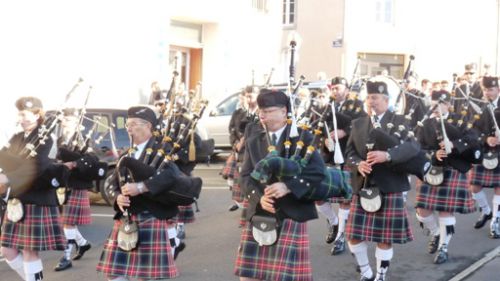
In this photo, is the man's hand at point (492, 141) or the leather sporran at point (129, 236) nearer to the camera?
the leather sporran at point (129, 236)

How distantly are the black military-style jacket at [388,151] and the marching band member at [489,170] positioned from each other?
2644mm

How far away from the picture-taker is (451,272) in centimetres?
679

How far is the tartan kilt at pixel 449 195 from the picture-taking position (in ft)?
23.5

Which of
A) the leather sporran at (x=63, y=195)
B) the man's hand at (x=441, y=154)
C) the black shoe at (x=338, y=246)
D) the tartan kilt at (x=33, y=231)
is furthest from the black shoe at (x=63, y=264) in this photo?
the man's hand at (x=441, y=154)

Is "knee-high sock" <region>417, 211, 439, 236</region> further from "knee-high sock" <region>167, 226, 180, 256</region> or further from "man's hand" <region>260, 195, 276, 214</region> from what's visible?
"man's hand" <region>260, 195, 276, 214</region>

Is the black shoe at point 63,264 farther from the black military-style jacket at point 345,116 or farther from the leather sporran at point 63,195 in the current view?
the black military-style jacket at point 345,116

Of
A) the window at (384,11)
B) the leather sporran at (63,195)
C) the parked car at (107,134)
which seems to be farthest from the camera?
the window at (384,11)

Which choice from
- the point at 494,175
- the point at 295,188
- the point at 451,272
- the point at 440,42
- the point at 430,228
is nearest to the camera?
the point at 295,188

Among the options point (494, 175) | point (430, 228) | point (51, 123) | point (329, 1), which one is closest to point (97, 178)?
point (51, 123)

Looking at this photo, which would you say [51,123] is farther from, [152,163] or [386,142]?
[386,142]

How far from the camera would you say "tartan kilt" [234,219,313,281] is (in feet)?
15.4

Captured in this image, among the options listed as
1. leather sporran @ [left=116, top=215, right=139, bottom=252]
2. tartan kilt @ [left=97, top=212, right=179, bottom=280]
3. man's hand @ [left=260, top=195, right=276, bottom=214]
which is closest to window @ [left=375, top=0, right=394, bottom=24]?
tartan kilt @ [left=97, top=212, right=179, bottom=280]

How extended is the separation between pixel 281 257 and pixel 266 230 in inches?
7.9

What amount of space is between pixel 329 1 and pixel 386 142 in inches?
808
